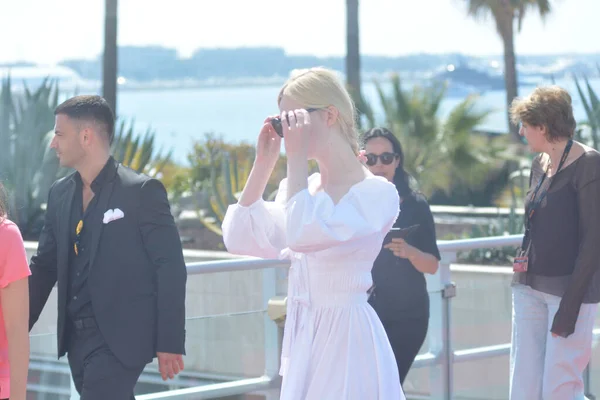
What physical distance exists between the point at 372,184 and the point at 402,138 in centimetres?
1568

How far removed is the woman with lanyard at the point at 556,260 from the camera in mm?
4812

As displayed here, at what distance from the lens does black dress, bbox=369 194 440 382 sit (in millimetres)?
4977

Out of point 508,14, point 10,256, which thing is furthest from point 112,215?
point 508,14

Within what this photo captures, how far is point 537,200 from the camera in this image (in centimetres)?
504

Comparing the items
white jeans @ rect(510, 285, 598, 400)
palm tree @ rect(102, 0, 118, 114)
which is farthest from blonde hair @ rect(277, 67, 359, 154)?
palm tree @ rect(102, 0, 118, 114)

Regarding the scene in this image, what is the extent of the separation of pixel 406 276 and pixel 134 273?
161cm

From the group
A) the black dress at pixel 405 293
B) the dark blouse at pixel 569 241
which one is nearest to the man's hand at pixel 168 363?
the black dress at pixel 405 293

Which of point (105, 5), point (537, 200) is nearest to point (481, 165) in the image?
point (105, 5)

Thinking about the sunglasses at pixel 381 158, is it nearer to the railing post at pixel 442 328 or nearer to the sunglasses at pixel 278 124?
the railing post at pixel 442 328

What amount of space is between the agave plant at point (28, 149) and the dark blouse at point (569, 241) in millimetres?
10478

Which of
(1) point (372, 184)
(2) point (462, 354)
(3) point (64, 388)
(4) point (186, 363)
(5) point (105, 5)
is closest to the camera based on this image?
(1) point (372, 184)

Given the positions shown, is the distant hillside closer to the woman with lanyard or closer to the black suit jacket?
the woman with lanyard

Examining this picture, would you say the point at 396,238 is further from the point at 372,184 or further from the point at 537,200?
the point at 372,184

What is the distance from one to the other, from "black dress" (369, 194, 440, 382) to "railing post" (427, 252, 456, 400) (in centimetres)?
100
